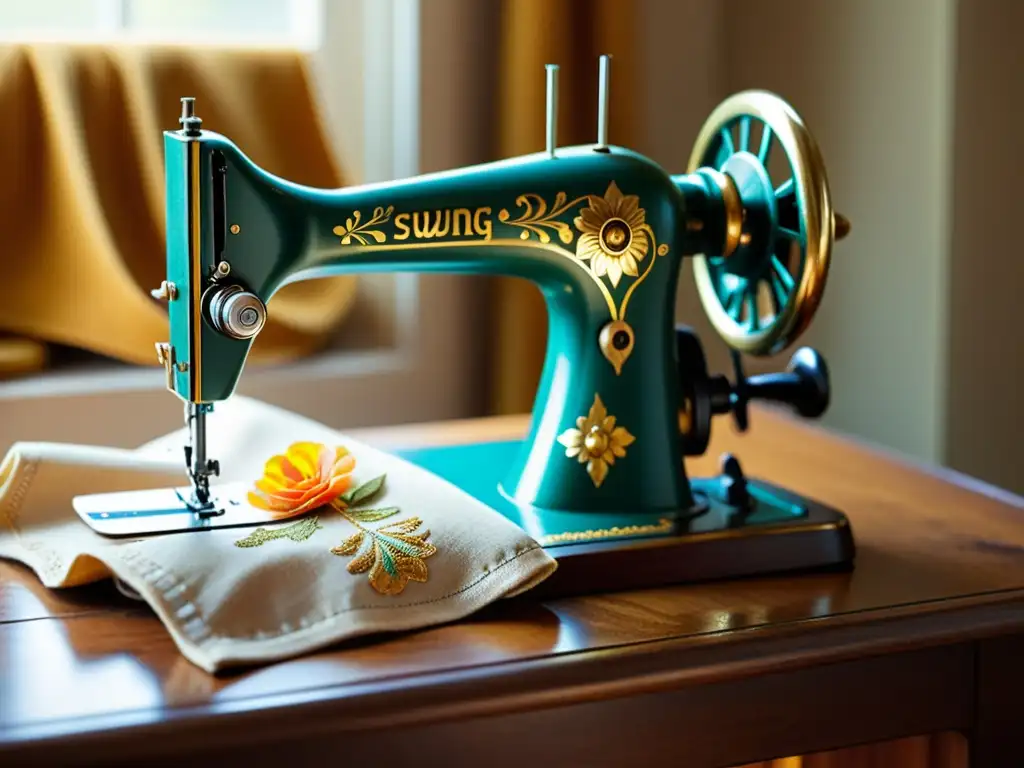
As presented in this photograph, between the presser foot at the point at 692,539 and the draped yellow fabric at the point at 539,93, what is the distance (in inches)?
24.6

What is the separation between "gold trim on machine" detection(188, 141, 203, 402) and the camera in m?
0.95

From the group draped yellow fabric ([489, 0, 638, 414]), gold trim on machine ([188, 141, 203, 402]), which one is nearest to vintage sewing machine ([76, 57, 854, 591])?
gold trim on machine ([188, 141, 203, 402])

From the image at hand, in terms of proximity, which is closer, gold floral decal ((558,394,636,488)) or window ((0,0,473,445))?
gold floral decal ((558,394,636,488))

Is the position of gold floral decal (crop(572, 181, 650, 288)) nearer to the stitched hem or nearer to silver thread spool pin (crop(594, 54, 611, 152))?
silver thread spool pin (crop(594, 54, 611, 152))

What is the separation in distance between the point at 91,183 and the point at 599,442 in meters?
0.84

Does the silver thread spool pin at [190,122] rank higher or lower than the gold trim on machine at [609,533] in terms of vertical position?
higher

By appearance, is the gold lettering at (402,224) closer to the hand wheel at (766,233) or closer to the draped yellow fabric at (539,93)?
the hand wheel at (766,233)

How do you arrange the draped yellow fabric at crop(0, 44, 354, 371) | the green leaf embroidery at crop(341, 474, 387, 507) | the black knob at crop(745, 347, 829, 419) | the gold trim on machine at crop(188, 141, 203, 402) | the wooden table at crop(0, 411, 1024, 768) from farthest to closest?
the draped yellow fabric at crop(0, 44, 354, 371)
the black knob at crop(745, 347, 829, 419)
the green leaf embroidery at crop(341, 474, 387, 507)
the gold trim on machine at crop(188, 141, 203, 402)
the wooden table at crop(0, 411, 1024, 768)

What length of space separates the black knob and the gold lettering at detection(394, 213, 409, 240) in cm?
33

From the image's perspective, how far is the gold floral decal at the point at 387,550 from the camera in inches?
37.7

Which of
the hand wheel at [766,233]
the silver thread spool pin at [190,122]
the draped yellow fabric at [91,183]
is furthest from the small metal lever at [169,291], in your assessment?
the draped yellow fabric at [91,183]

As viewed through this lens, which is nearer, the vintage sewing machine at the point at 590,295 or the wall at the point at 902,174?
the vintage sewing machine at the point at 590,295

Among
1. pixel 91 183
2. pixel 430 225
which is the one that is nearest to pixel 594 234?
pixel 430 225

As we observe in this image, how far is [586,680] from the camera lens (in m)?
0.89
